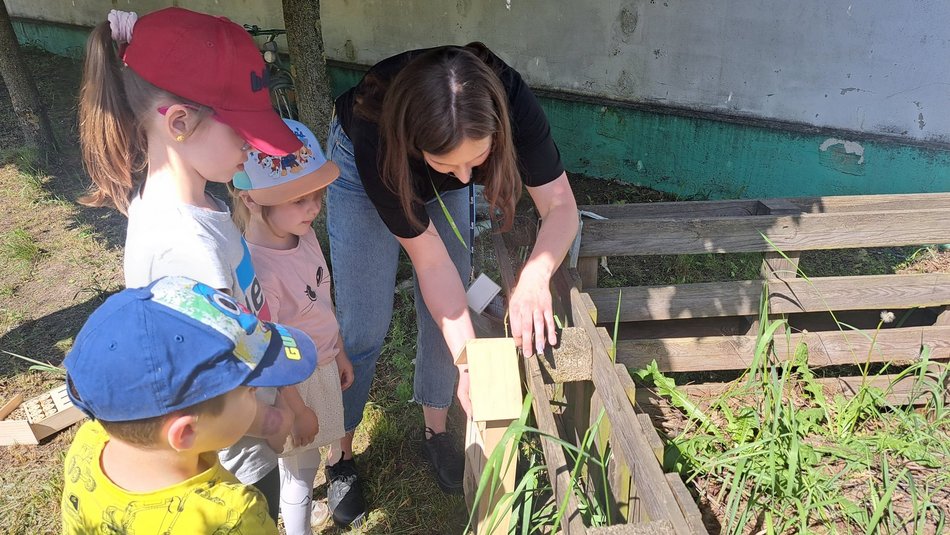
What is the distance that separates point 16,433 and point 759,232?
11.4 feet

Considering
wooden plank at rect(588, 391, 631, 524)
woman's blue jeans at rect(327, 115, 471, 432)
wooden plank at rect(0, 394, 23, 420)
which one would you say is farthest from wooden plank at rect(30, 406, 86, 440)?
wooden plank at rect(588, 391, 631, 524)

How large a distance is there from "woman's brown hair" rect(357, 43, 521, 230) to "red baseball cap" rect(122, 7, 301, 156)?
36 cm

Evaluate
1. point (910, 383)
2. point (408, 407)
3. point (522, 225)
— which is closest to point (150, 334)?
point (522, 225)

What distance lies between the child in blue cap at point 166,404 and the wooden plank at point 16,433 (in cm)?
211

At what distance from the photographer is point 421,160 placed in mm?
2033

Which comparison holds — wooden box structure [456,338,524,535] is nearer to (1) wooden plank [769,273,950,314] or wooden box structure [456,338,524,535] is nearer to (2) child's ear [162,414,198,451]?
(2) child's ear [162,414,198,451]

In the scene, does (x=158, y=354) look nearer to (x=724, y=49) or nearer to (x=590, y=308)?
(x=590, y=308)

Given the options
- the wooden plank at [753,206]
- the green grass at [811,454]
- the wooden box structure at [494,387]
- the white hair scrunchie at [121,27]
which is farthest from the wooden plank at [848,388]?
the white hair scrunchie at [121,27]

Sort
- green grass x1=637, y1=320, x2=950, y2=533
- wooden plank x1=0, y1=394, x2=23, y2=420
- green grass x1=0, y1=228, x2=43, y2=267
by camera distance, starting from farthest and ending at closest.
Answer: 1. green grass x1=0, y1=228, x2=43, y2=267
2. wooden plank x1=0, y1=394, x2=23, y2=420
3. green grass x1=637, y1=320, x2=950, y2=533

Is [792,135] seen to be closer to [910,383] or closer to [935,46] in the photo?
[935,46]

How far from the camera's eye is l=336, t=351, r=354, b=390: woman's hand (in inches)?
92.7

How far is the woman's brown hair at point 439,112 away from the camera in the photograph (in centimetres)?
174

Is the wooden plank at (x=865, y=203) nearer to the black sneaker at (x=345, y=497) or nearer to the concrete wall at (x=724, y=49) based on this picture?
the concrete wall at (x=724, y=49)

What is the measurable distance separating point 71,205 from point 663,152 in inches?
207
